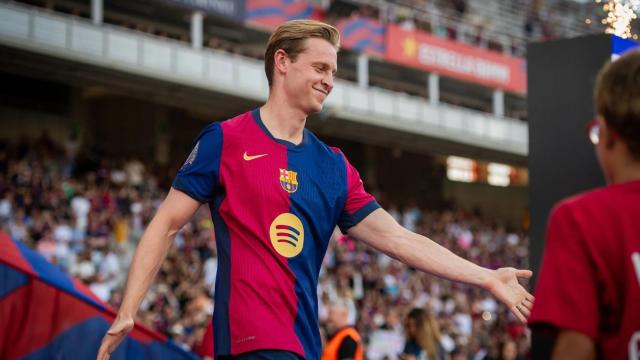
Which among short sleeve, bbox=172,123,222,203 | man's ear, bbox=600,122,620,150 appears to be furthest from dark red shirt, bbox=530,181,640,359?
short sleeve, bbox=172,123,222,203

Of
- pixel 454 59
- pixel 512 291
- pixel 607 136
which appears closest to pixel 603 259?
pixel 607 136

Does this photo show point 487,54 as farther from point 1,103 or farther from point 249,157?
point 249,157

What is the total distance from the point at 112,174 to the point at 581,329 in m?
19.8

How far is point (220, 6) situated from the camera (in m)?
26.2

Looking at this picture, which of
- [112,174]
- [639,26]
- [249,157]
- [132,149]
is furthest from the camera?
[132,149]

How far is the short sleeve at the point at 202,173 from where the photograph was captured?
389cm

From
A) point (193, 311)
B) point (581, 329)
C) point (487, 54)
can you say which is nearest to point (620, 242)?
point (581, 329)

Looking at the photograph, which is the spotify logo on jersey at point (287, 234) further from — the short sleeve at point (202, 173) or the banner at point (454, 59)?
the banner at point (454, 59)

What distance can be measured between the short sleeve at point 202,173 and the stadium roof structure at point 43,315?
3210 mm

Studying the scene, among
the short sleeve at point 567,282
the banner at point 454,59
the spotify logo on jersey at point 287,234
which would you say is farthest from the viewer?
the banner at point 454,59

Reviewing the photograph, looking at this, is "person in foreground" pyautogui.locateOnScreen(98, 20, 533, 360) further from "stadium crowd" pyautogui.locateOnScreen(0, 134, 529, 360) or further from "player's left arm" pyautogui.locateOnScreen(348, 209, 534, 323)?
"stadium crowd" pyautogui.locateOnScreen(0, 134, 529, 360)

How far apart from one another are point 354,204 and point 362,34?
25.9 m

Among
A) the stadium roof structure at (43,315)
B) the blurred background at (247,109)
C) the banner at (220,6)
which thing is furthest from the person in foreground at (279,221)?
the banner at (220,6)

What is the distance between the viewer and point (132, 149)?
1099 inches
